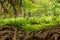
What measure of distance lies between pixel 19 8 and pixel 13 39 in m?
1.53

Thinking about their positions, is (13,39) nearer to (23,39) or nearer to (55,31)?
(23,39)

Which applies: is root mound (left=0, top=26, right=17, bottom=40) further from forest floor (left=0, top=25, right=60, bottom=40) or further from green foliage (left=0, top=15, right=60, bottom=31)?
green foliage (left=0, top=15, right=60, bottom=31)

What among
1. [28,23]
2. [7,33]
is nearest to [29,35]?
[7,33]

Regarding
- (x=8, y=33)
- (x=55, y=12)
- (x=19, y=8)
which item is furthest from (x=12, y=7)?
(x=8, y=33)

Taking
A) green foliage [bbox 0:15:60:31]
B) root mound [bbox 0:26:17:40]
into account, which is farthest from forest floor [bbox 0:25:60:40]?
green foliage [bbox 0:15:60:31]

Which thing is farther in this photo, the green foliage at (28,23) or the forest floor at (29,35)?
the green foliage at (28,23)

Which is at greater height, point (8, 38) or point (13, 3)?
point (13, 3)

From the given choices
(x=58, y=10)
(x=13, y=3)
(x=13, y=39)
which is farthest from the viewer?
(x=58, y=10)

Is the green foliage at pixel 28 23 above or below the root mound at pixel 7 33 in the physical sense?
below

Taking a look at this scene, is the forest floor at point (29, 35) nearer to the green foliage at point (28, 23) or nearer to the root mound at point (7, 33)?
the root mound at point (7, 33)

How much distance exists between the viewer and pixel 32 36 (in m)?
1.34

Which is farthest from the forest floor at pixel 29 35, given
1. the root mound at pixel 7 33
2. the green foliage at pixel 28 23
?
the green foliage at pixel 28 23

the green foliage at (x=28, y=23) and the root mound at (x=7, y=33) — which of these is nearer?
the root mound at (x=7, y=33)

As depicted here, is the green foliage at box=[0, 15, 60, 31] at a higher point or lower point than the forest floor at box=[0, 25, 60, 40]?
lower
